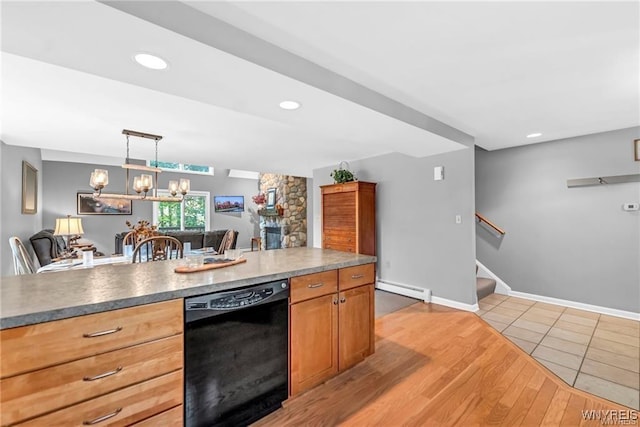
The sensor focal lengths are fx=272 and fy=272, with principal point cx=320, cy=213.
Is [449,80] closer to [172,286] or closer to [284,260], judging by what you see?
[284,260]

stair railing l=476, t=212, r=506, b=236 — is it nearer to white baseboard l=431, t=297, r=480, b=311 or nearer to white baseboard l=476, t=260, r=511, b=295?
white baseboard l=476, t=260, r=511, b=295

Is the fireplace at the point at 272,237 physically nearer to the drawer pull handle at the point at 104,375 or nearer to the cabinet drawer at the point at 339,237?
the cabinet drawer at the point at 339,237

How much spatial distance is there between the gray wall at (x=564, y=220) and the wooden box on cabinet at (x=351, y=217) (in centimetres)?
183

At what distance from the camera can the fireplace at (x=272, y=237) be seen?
26.0 ft

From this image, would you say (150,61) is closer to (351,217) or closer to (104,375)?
(104,375)

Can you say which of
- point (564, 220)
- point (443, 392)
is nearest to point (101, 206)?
point (443, 392)

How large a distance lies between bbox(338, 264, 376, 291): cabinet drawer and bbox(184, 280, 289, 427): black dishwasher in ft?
1.66

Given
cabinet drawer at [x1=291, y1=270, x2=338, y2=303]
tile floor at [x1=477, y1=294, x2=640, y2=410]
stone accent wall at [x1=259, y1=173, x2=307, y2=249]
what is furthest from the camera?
stone accent wall at [x1=259, y1=173, x2=307, y2=249]

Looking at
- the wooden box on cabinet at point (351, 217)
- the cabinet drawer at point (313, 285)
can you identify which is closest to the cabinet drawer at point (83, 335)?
the cabinet drawer at point (313, 285)

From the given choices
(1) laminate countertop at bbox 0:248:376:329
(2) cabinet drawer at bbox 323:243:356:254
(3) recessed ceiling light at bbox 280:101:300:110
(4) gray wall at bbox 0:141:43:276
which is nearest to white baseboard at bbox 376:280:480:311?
(2) cabinet drawer at bbox 323:243:356:254

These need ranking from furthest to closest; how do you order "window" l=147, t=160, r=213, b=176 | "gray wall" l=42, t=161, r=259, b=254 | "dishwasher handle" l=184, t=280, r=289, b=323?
"window" l=147, t=160, r=213, b=176
"gray wall" l=42, t=161, r=259, b=254
"dishwasher handle" l=184, t=280, r=289, b=323

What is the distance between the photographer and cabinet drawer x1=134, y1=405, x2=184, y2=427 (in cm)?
125

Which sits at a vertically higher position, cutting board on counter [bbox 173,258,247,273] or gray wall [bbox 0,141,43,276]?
gray wall [bbox 0,141,43,276]

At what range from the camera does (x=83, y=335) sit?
1.09 m
